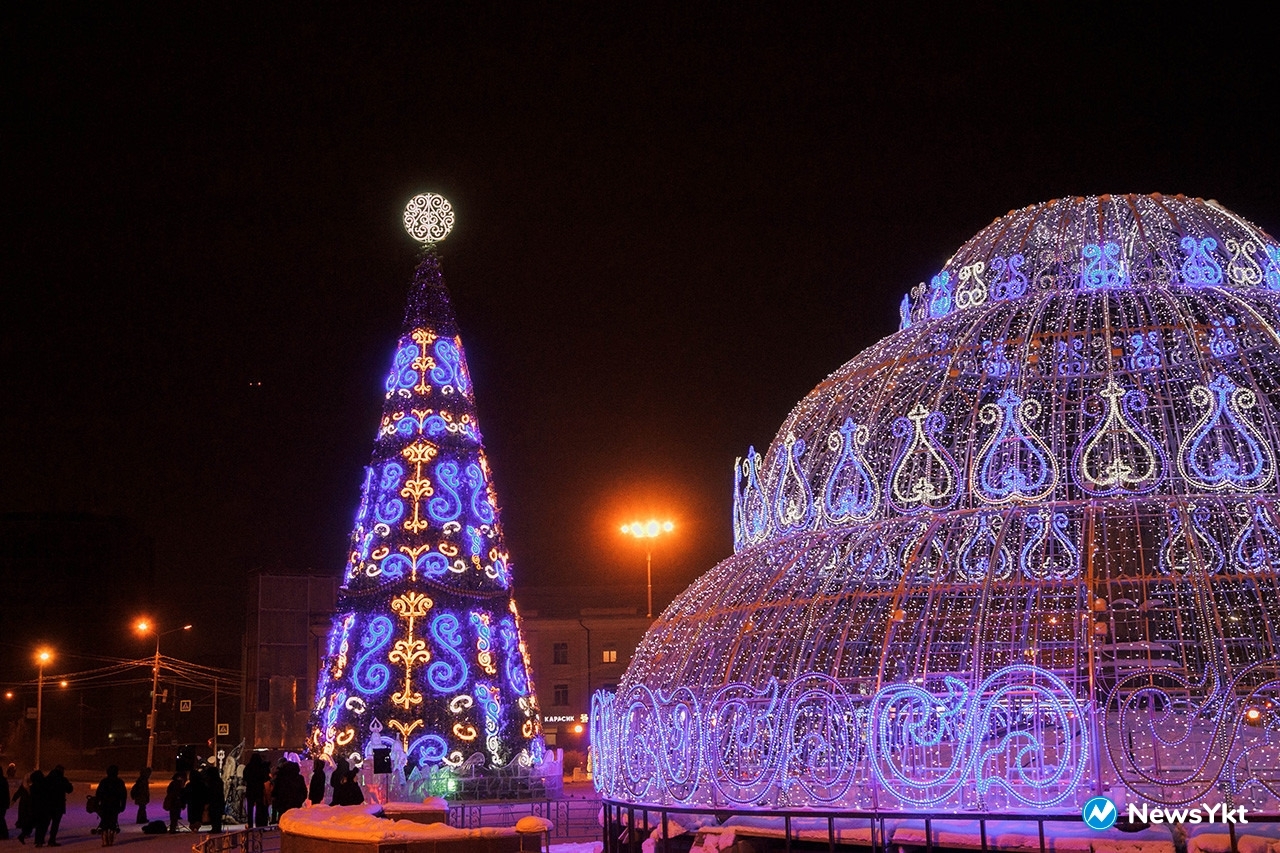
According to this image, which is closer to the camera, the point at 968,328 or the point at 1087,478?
the point at 1087,478

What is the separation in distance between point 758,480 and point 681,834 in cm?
366

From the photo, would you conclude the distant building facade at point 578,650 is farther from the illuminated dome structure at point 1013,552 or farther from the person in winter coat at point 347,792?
the illuminated dome structure at point 1013,552

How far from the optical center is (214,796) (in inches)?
743

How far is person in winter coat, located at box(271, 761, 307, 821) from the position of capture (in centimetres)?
1705

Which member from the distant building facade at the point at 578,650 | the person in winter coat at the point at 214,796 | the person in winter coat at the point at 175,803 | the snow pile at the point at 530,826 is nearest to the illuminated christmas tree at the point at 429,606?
the person in winter coat at the point at 214,796

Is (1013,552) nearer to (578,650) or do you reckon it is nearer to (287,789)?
(287,789)

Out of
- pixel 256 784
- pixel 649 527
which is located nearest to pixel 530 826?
pixel 256 784

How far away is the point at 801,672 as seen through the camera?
442 inches

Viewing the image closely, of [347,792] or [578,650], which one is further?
[578,650]

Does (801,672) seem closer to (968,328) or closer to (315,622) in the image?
(968,328)

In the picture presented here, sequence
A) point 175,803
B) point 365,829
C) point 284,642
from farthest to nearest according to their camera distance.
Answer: point 284,642 < point 175,803 < point 365,829

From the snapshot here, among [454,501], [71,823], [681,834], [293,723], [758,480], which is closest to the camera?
[681,834]

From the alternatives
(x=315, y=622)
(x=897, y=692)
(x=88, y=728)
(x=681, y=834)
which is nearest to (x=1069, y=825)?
(x=897, y=692)

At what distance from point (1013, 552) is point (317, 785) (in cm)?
1039
